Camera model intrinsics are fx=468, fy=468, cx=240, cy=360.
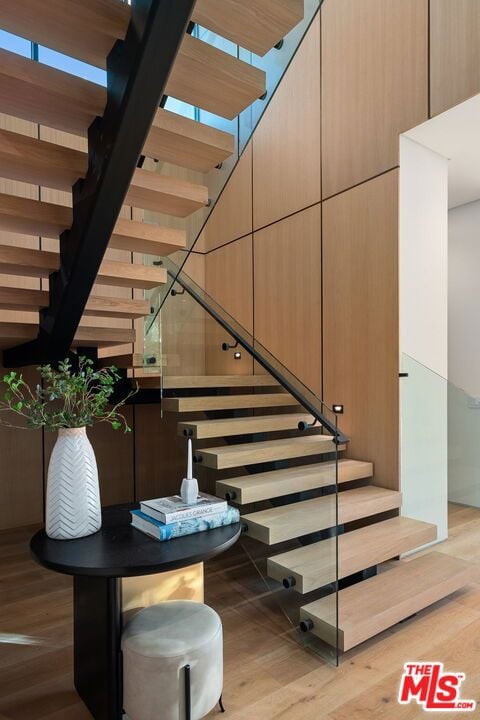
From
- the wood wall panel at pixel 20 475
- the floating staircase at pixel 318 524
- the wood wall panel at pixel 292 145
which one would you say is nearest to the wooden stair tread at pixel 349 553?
the floating staircase at pixel 318 524

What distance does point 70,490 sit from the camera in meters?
1.83

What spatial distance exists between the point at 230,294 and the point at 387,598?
387cm

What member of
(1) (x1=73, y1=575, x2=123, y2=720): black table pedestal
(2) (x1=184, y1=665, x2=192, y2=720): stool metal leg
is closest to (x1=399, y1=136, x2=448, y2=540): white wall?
(2) (x1=184, y1=665, x2=192, y2=720): stool metal leg

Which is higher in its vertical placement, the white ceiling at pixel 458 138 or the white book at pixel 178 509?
the white ceiling at pixel 458 138

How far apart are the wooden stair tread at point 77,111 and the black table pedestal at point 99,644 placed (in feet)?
6.59

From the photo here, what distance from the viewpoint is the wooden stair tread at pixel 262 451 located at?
3059mm

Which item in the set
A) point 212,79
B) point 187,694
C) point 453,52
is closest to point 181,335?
point 212,79

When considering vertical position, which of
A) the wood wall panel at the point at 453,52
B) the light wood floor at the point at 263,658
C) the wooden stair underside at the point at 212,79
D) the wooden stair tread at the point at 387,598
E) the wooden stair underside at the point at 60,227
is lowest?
the light wood floor at the point at 263,658

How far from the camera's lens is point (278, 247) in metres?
4.89

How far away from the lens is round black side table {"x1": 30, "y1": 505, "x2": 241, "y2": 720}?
5.32ft

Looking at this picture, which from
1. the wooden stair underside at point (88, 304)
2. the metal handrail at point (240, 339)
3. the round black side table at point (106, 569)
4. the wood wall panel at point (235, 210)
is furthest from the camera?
the wood wall panel at point (235, 210)

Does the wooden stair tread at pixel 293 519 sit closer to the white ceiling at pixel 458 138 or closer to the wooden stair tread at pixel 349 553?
the wooden stair tread at pixel 349 553

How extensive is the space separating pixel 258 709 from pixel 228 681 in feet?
0.74

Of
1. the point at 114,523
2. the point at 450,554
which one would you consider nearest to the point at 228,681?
the point at 114,523
